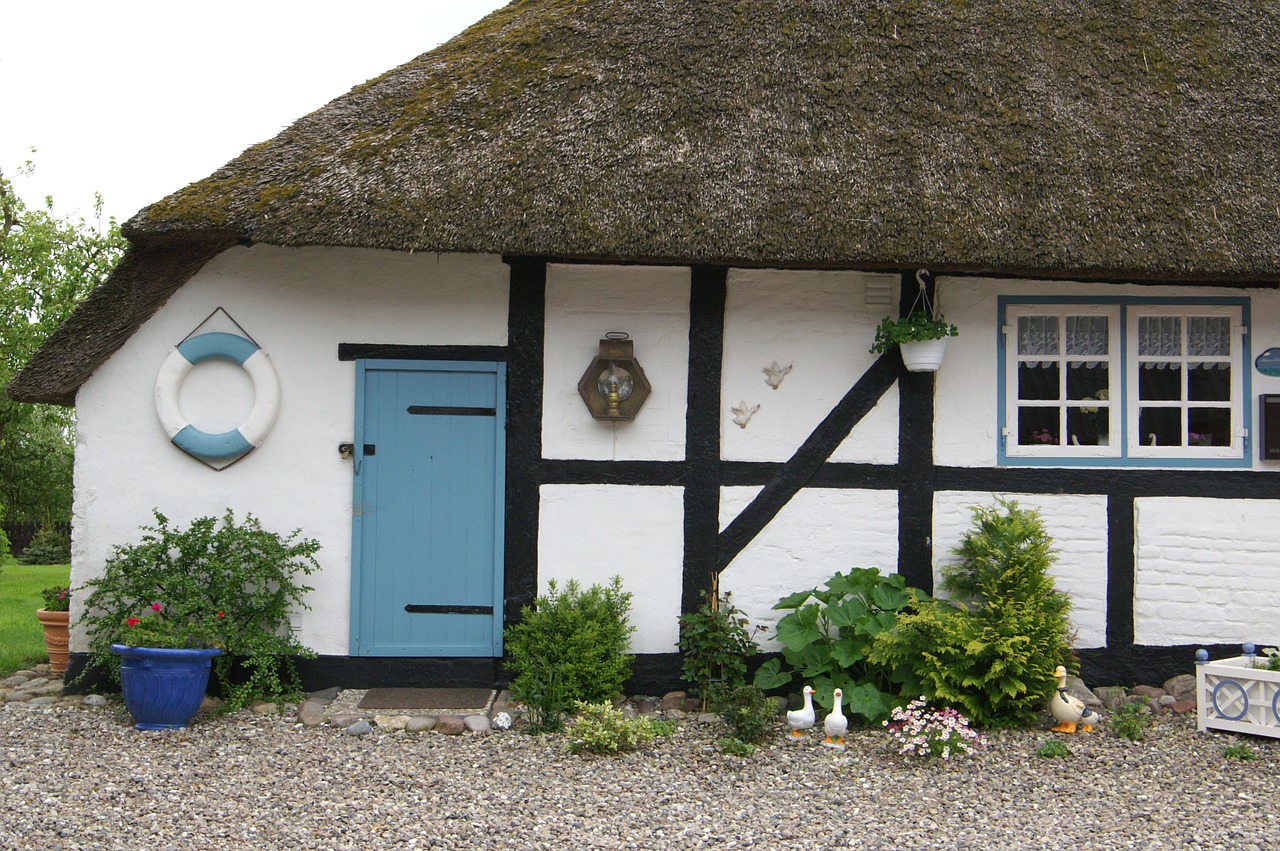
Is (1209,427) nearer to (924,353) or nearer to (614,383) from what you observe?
(924,353)

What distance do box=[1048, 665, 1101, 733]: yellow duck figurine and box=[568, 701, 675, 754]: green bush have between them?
2.01 m

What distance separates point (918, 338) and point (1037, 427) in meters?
0.98

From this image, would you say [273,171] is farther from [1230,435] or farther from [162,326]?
[1230,435]

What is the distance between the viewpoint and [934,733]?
4.62m

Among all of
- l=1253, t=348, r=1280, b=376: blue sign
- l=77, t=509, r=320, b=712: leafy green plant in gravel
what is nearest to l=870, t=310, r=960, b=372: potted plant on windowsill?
l=1253, t=348, r=1280, b=376: blue sign

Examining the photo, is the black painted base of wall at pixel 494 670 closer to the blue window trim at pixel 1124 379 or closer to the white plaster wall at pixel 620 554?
the white plaster wall at pixel 620 554

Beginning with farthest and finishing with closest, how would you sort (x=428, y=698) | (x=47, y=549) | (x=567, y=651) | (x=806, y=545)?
(x=47, y=549) < (x=806, y=545) < (x=428, y=698) < (x=567, y=651)

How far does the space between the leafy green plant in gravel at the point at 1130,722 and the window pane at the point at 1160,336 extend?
204cm

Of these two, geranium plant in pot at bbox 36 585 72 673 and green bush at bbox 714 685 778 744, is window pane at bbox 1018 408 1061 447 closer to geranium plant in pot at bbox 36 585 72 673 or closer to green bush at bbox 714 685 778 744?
green bush at bbox 714 685 778 744

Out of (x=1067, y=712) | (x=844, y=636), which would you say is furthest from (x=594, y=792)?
(x=1067, y=712)

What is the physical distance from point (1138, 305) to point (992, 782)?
9.90 feet

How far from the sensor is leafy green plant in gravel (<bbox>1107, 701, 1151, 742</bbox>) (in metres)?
4.90

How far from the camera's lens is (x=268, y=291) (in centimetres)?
561

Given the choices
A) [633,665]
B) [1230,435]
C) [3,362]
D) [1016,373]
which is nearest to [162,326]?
[633,665]
